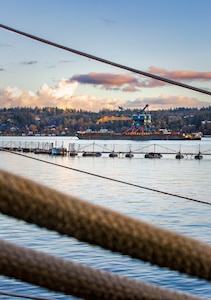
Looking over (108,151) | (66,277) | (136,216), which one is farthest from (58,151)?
(66,277)

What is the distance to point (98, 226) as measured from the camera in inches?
28.4

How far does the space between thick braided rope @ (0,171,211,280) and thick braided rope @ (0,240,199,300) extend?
0.04m

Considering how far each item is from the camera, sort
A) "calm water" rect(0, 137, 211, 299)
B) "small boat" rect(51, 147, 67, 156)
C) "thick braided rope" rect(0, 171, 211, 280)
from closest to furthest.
Answer: "thick braided rope" rect(0, 171, 211, 280) → "calm water" rect(0, 137, 211, 299) → "small boat" rect(51, 147, 67, 156)

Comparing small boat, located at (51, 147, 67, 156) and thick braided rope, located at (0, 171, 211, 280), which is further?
small boat, located at (51, 147, 67, 156)

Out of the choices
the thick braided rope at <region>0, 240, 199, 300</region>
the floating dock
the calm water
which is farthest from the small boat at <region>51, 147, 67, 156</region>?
the thick braided rope at <region>0, 240, 199, 300</region>

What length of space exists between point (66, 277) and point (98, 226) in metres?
0.07

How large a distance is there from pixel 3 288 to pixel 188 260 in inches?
626

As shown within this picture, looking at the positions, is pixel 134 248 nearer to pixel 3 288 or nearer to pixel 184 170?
pixel 3 288

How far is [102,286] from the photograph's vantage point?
0.75 meters

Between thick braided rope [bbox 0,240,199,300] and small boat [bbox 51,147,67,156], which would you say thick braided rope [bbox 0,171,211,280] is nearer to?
thick braided rope [bbox 0,240,199,300]

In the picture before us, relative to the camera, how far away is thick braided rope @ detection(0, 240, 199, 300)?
71cm

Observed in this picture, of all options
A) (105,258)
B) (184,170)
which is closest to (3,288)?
(105,258)

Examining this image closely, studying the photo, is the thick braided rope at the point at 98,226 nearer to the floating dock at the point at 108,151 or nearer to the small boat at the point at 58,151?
the floating dock at the point at 108,151

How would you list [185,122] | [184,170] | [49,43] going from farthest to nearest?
[185,122], [184,170], [49,43]
